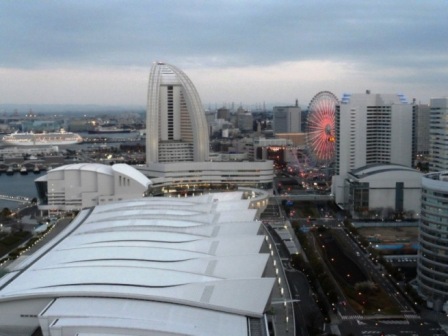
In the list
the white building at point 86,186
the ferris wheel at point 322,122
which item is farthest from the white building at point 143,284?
the ferris wheel at point 322,122

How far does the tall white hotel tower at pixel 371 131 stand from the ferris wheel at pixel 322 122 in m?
2.94

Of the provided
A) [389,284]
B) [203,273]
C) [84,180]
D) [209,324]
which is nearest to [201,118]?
[84,180]

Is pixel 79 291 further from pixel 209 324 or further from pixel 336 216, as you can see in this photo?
pixel 336 216

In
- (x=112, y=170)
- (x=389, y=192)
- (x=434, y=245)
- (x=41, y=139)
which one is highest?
(x=112, y=170)

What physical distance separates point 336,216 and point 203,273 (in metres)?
13.1

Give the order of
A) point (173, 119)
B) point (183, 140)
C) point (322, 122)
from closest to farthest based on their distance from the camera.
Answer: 1. point (173, 119)
2. point (183, 140)
3. point (322, 122)

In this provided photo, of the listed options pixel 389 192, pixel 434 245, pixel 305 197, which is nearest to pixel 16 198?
pixel 305 197

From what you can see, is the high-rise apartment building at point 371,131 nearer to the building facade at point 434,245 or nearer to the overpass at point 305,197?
the overpass at point 305,197

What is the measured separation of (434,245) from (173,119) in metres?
20.1

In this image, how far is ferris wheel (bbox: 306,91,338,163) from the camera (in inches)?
1265

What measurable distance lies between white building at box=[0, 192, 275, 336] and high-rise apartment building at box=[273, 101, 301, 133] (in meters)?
44.3

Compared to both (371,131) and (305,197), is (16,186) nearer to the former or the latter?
(305,197)

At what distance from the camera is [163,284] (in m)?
10.6

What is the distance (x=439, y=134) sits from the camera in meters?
23.7
